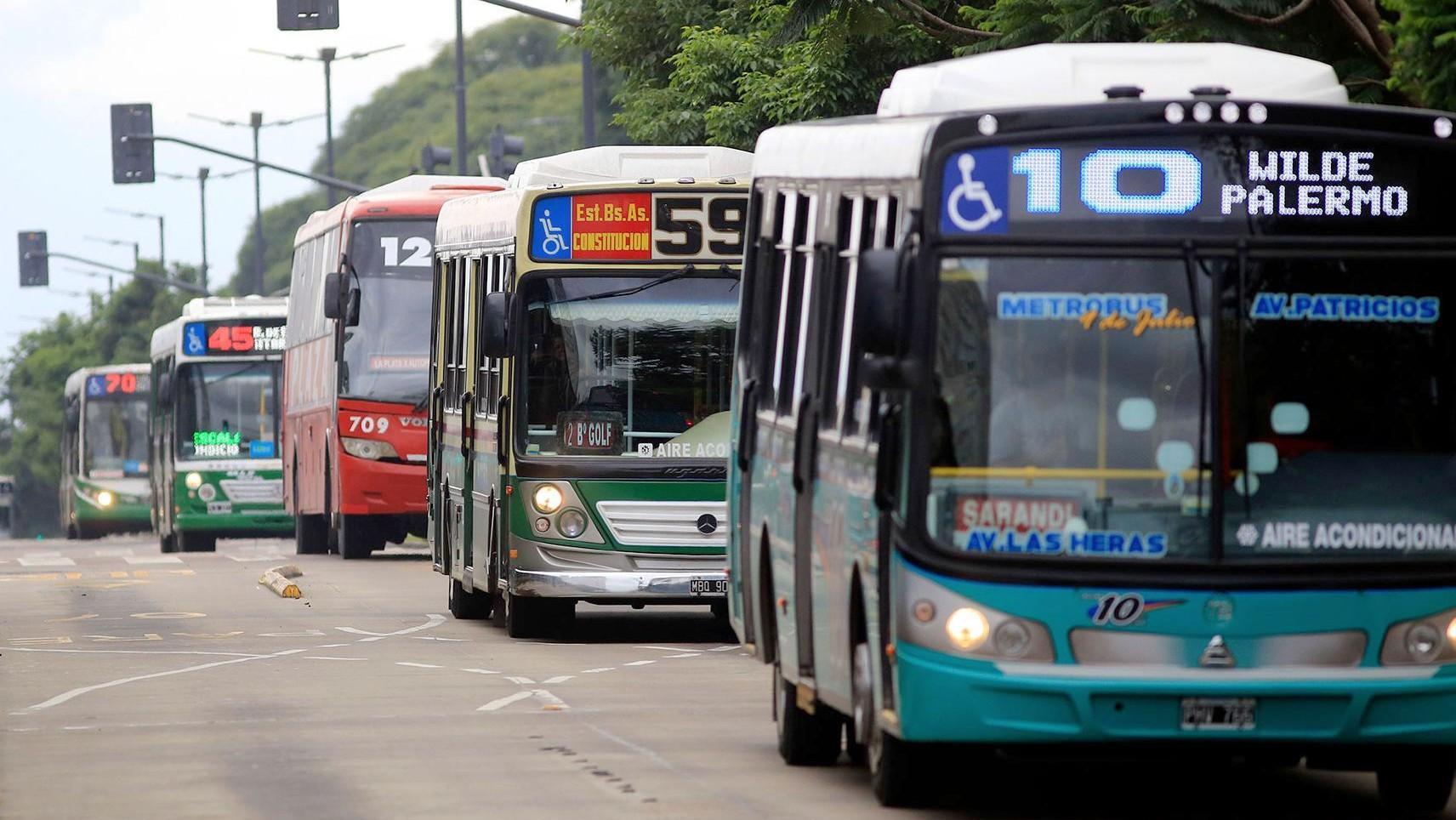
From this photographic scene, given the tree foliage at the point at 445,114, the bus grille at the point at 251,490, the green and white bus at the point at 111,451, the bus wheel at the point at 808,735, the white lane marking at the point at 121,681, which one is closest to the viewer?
the bus wheel at the point at 808,735

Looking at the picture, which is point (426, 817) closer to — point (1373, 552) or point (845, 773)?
point (845, 773)

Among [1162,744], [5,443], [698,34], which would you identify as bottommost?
[5,443]

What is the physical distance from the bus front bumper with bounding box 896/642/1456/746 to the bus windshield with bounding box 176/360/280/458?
34.0 metres

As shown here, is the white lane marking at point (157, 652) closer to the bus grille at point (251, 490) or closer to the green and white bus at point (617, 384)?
the green and white bus at point (617, 384)

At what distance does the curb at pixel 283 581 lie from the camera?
27.6 m

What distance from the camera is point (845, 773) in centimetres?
1275

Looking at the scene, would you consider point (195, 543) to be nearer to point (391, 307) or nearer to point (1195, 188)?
point (391, 307)

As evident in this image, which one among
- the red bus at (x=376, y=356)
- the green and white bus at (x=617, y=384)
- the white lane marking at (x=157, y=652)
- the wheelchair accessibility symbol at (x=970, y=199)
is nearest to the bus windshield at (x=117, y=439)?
the red bus at (x=376, y=356)

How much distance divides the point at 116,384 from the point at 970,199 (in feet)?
183

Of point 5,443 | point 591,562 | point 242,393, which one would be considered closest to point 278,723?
point 591,562

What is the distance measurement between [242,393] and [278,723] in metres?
29.1

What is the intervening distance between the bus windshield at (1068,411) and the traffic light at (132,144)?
4128 cm

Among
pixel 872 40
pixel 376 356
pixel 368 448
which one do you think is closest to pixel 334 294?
pixel 376 356

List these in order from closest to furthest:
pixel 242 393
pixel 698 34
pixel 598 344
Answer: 1. pixel 598 344
2. pixel 698 34
3. pixel 242 393
